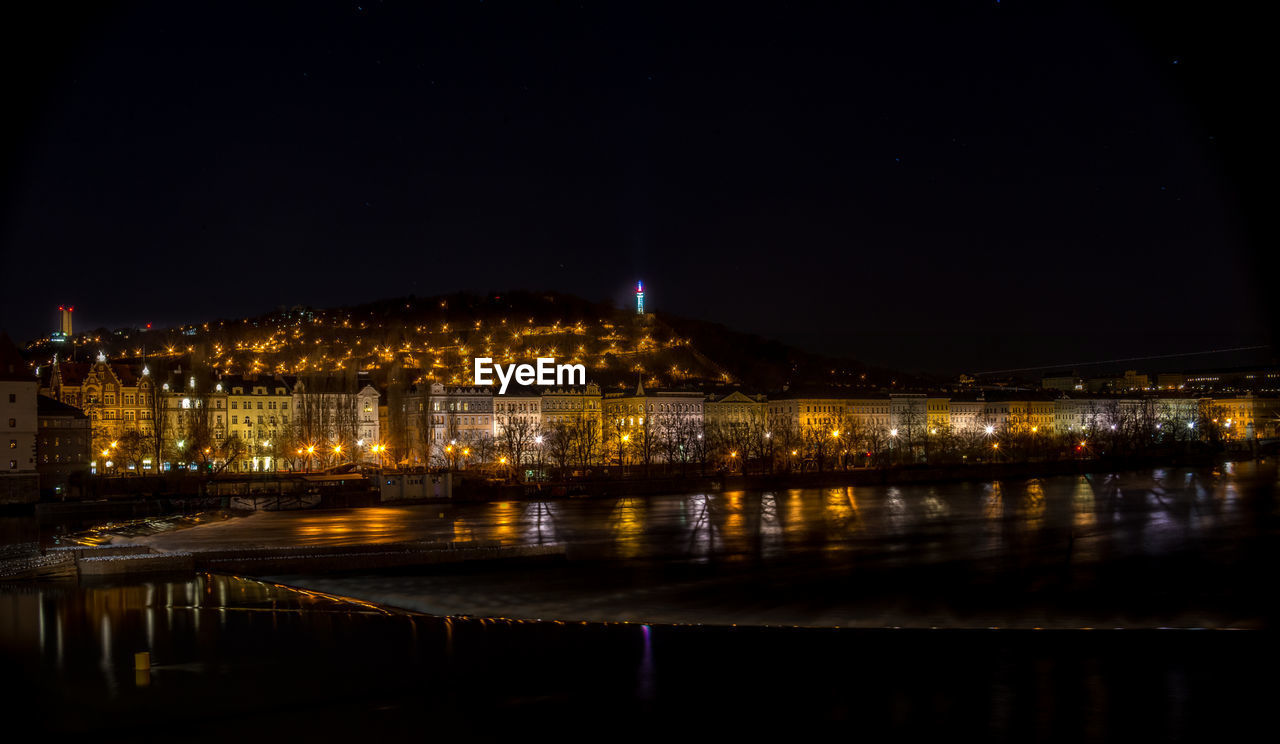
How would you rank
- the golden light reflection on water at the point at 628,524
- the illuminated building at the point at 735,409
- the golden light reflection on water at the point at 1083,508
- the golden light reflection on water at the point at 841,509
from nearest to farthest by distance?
the golden light reflection on water at the point at 628,524
the golden light reflection on water at the point at 1083,508
the golden light reflection on water at the point at 841,509
the illuminated building at the point at 735,409

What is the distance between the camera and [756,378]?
123500 mm

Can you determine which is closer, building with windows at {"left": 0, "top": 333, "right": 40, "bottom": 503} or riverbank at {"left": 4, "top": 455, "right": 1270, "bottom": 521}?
riverbank at {"left": 4, "top": 455, "right": 1270, "bottom": 521}

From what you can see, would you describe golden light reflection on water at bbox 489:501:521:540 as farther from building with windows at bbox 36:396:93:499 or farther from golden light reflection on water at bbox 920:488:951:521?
building with windows at bbox 36:396:93:499

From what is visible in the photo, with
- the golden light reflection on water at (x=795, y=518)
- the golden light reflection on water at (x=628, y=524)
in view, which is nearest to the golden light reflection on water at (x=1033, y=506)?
the golden light reflection on water at (x=795, y=518)

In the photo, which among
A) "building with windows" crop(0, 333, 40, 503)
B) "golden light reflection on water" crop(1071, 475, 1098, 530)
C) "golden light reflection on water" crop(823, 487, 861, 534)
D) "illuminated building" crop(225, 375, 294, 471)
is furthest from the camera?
"illuminated building" crop(225, 375, 294, 471)

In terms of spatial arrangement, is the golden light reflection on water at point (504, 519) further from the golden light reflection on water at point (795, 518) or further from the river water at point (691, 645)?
the golden light reflection on water at point (795, 518)

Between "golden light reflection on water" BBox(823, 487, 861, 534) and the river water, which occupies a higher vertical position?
the river water

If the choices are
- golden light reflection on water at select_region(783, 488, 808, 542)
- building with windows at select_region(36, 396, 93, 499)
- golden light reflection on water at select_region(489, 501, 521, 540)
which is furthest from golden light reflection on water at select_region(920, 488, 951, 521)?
building with windows at select_region(36, 396, 93, 499)

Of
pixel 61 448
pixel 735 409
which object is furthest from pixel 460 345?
pixel 61 448

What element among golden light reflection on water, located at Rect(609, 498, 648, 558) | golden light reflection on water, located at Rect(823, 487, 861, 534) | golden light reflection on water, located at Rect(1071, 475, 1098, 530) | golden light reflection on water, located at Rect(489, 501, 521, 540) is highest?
golden light reflection on water, located at Rect(489, 501, 521, 540)

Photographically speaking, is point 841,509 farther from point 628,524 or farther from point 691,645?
point 691,645

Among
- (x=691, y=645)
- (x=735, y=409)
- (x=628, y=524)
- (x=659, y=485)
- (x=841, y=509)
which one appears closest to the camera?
(x=691, y=645)

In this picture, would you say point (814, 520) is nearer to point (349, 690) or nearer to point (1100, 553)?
point (1100, 553)

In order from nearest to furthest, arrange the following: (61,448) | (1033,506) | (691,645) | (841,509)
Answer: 1. (691,645)
2. (1033,506)
3. (841,509)
4. (61,448)
